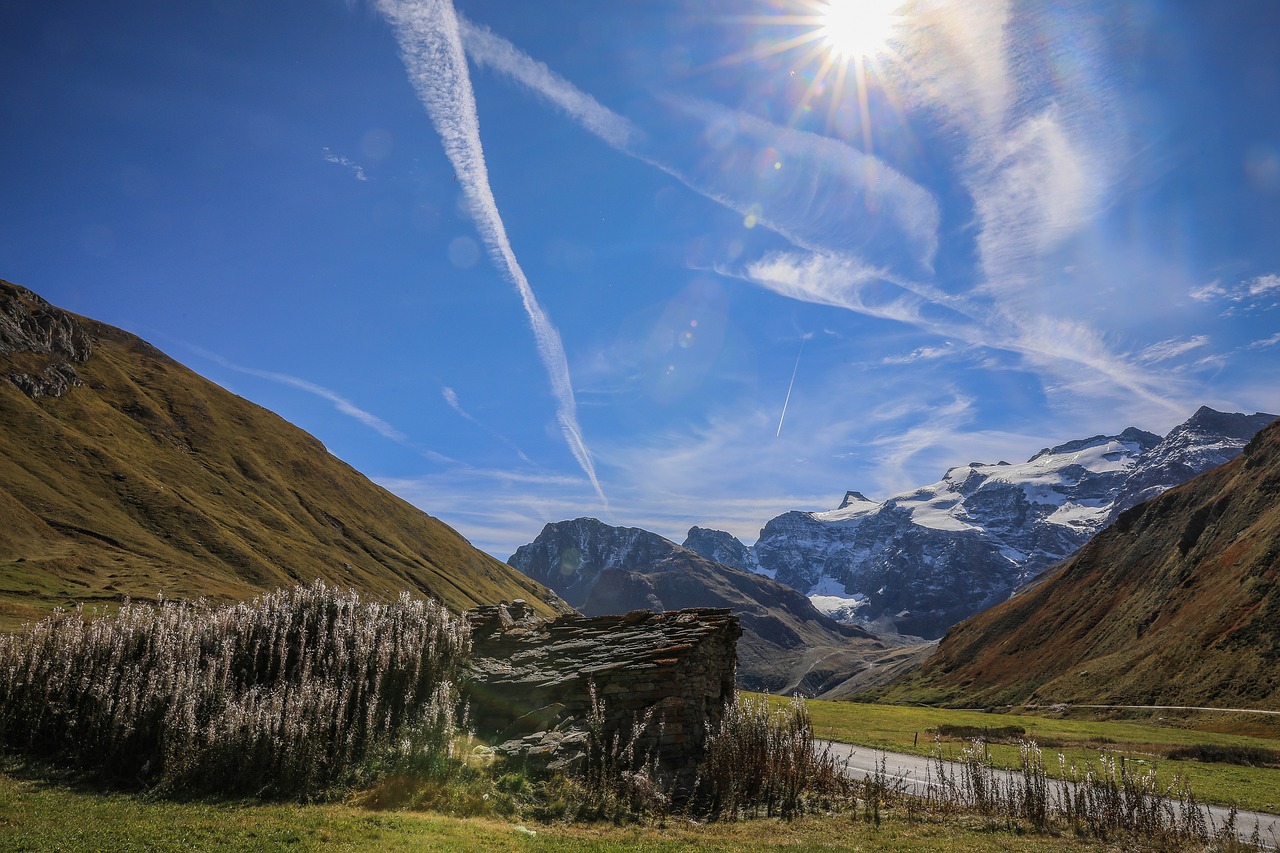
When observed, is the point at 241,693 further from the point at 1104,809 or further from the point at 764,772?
the point at 1104,809

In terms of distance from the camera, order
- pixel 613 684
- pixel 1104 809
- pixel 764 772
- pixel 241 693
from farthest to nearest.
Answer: pixel 613 684, pixel 241 693, pixel 764 772, pixel 1104 809

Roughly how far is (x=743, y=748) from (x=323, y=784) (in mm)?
12356

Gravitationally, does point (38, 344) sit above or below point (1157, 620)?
above

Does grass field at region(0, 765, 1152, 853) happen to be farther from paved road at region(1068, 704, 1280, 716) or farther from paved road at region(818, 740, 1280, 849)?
paved road at region(1068, 704, 1280, 716)

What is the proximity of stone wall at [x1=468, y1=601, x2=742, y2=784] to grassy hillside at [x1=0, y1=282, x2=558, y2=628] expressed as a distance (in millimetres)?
43411

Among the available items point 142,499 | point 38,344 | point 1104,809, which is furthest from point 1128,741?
point 38,344

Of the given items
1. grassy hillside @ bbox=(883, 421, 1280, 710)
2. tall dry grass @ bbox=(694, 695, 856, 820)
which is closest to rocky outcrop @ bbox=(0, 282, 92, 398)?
tall dry grass @ bbox=(694, 695, 856, 820)

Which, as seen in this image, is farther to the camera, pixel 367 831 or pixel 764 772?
pixel 764 772

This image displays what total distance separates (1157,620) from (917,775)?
10903cm

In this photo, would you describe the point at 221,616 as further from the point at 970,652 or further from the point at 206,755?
the point at 970,652

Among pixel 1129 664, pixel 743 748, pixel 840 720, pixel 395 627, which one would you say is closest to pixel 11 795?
pixel 395 627

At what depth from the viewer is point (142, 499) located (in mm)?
121500

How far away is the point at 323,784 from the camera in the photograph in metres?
17.5

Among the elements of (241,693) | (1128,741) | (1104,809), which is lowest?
(1128,741)
